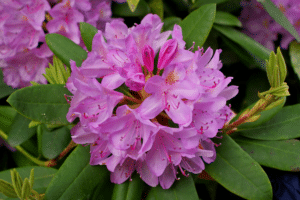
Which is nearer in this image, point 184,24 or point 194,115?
point 194,115

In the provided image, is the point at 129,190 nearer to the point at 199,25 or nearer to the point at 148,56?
the point at 148,56

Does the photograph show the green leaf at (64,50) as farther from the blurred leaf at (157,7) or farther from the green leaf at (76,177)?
the blurred leaf at (157,7)

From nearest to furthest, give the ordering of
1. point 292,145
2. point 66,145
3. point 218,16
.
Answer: point 292,145
point 66,145
point 218,16

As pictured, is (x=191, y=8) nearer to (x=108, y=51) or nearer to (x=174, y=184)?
(x=108, y=51)

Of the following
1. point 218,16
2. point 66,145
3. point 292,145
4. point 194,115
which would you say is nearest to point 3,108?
point 66,145

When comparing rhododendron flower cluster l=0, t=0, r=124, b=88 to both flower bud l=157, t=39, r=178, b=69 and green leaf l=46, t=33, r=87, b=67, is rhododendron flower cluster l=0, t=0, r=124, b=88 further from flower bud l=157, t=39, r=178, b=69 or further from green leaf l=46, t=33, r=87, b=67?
flower bud l=157, t=39, r=178, b=69

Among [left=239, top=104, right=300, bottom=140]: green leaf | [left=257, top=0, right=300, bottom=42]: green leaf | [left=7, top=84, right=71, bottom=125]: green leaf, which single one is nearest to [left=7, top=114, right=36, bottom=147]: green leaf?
[left=7, top=84, right=71, bottom=125]: green leaf

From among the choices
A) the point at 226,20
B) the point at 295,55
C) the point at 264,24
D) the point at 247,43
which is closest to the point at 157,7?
the point at 226,20
